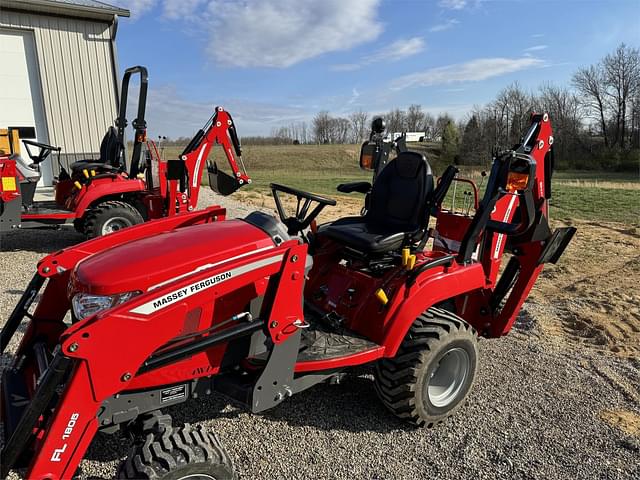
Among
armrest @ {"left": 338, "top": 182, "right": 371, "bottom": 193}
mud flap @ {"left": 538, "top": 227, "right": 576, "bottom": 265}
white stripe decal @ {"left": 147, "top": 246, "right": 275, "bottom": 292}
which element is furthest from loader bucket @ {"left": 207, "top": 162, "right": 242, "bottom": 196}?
white stripe decal @ {"left": 147, "top": 246, "right": 275, "bottom": 292}

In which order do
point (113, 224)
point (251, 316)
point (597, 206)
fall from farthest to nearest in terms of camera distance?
point (597, 206), point (113, 224), point (251, 316)

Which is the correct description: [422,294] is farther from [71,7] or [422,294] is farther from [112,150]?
[71,7]

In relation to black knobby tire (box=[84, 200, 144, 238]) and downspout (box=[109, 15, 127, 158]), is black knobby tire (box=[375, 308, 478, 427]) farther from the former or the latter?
downspout (box=[109, 15, 127, 158])

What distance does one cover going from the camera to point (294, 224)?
3072 mm

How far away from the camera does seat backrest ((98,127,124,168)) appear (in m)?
7.84

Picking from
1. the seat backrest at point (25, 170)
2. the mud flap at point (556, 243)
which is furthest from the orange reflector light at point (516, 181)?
the seat backrest at point (25, 170)

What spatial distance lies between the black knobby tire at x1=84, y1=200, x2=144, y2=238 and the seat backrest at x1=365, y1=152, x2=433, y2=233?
4.61 meters

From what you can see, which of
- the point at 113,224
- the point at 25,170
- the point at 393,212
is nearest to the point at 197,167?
the point at 113,224

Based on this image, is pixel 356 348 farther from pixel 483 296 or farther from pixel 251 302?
pixel 483 296

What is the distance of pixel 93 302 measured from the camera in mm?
2221

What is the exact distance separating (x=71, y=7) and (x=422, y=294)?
12046 mm

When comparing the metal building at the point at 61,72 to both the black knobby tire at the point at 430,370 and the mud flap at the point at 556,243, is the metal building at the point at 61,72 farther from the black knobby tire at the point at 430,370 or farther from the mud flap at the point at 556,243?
the black knobby tire at the point at 430,370

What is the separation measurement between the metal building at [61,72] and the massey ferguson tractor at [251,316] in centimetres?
1078

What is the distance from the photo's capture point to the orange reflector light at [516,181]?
3.15 metres
